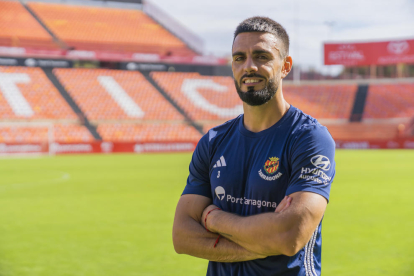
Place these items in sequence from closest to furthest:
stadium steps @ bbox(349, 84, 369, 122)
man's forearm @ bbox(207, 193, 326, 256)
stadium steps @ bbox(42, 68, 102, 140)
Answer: man's forearm @ bbox(207, 193, 326, 256)
stadium steps @ bbox(42, 68, 102, 140)
stadium steps @ bbox(349, 84, 369, 122)

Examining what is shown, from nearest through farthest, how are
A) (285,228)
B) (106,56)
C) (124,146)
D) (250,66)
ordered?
(285,228) < (250,66) < (124,146) < (106,56)

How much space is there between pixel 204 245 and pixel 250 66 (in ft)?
3.46

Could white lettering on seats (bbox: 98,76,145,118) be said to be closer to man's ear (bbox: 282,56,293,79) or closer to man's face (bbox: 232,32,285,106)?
man's ear (bbox: 282,56,293,79)

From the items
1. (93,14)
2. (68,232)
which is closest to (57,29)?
(93,14)

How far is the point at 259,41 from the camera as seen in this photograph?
261 centimetres

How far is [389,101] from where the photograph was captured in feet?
146

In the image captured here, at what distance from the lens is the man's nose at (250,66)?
102 inches

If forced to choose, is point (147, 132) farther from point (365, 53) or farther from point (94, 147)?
point (365, 53)

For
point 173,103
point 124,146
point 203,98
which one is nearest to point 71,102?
point 124,146

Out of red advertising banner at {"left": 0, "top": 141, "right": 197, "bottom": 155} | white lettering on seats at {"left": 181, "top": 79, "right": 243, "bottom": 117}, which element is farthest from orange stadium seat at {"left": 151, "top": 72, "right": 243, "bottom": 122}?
red advertising banner at {"left": 0, "top": 141, "right": 197, "bottom": 155}

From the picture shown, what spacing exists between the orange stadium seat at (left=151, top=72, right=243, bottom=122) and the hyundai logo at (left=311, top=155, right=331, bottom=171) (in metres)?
38.6

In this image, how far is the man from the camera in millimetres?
2469

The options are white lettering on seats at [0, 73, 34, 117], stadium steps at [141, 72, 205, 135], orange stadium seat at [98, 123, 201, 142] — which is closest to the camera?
white lettering on seats at [0, 73, 34, 117]

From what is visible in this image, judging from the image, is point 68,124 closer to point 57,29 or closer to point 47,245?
point 57,29
